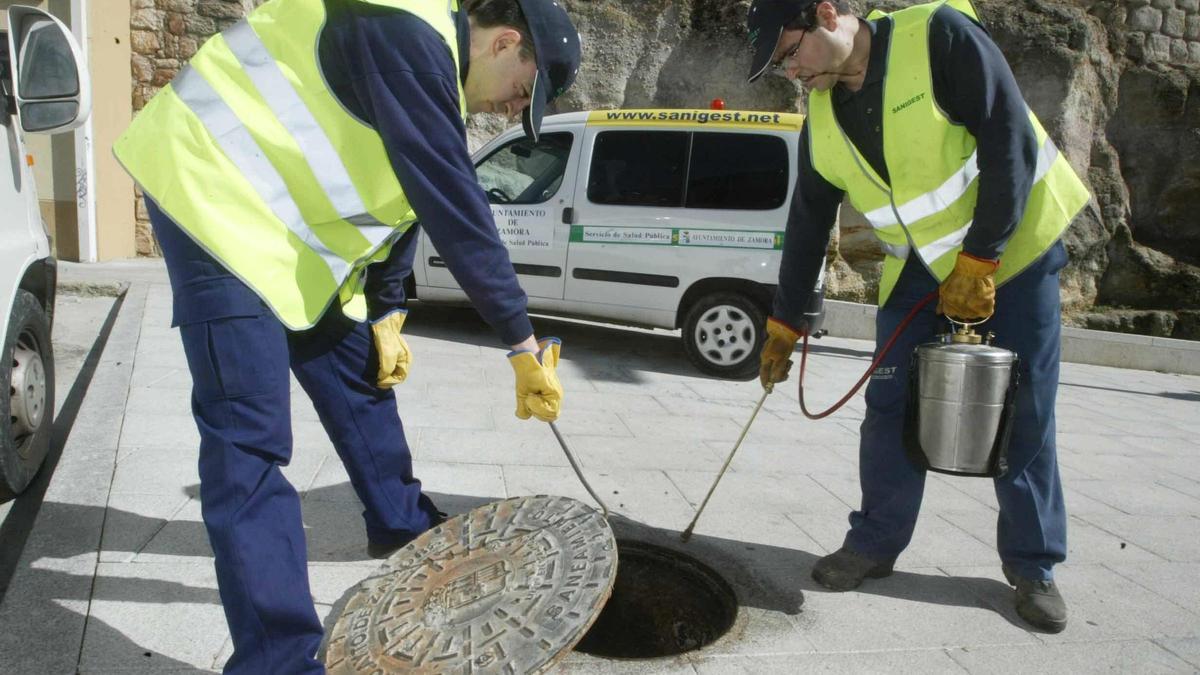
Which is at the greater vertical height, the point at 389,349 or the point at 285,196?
the point at 285,196

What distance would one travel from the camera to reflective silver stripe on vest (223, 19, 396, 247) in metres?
1.87

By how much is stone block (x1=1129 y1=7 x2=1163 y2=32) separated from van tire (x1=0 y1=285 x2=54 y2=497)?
15687 mm

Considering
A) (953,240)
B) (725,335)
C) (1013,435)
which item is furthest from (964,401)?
(725,335)

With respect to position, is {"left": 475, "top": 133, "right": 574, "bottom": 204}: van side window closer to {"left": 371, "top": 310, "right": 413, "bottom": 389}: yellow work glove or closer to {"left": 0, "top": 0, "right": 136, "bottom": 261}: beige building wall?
{"left": 371, "top": 310, "right": 413, "bottom": 389}: yellow work glove

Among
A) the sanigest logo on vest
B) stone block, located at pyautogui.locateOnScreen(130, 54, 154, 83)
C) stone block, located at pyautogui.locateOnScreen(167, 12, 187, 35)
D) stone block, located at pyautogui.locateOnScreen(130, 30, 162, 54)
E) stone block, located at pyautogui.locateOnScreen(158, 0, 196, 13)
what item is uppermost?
stone block, located at pyautogui.locateOnScreen(158, 0, 196, 13)

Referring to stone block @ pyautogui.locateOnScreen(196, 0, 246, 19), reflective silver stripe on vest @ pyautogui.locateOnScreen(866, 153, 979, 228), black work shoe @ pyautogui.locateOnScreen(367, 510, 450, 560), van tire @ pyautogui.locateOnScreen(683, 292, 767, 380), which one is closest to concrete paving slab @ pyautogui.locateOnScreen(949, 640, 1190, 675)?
reflective silver stripe on vest @ pyautogui.locateOnScreen(866, 153, 979, 228)

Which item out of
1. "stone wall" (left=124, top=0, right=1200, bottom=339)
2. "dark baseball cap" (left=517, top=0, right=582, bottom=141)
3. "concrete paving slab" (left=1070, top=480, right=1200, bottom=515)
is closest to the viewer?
"dark baseball cap" (left=517, top=0, right=582, bottom=141)

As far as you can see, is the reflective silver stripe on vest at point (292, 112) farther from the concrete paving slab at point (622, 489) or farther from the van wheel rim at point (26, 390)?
the van wheel rim at point (26, 390)

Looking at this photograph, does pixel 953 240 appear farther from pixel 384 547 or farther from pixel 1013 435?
pixel 384 547

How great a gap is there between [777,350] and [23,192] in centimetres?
279

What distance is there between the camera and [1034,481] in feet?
8.65

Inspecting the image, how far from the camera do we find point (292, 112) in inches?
73.7

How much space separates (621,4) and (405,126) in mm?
11154

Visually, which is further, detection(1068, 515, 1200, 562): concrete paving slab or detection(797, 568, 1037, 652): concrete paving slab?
detection(1068, 515, 1200, 562): concrete paving slab
